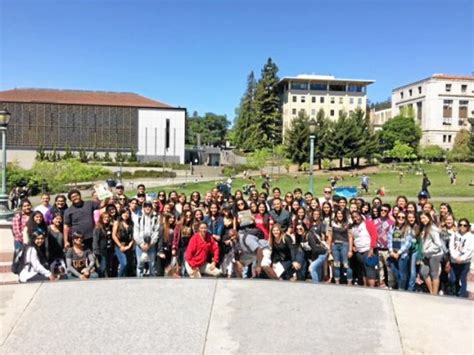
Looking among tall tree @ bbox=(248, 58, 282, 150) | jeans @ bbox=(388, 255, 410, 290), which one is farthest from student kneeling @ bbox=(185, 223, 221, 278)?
tall tree @ bbox=(248, 58, 282, 150)

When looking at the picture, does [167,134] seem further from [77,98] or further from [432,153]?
[432,153]

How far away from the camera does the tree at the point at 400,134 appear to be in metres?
80.4

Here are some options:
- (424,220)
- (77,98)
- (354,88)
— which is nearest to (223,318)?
(424,220)

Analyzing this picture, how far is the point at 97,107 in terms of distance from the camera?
258 feet

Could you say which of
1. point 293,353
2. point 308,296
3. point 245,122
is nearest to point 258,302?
point 308,296

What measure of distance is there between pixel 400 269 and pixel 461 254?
3.11 feet

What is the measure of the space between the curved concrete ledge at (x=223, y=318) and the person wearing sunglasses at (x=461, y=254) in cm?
63

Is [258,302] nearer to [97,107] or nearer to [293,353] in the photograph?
[293,353]

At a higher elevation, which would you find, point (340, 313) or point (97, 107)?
point (97, 107)

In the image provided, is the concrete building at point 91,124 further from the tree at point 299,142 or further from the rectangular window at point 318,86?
the rectangular window at point 318,86

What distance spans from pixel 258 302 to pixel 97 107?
252ft

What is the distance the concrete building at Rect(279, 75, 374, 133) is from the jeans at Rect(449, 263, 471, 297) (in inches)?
3634

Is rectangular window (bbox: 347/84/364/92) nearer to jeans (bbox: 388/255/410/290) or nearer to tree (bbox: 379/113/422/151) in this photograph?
tree (bbox: 379/113/422/151)

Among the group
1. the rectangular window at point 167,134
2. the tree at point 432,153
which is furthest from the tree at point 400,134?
the rectangular window at point 167,134
